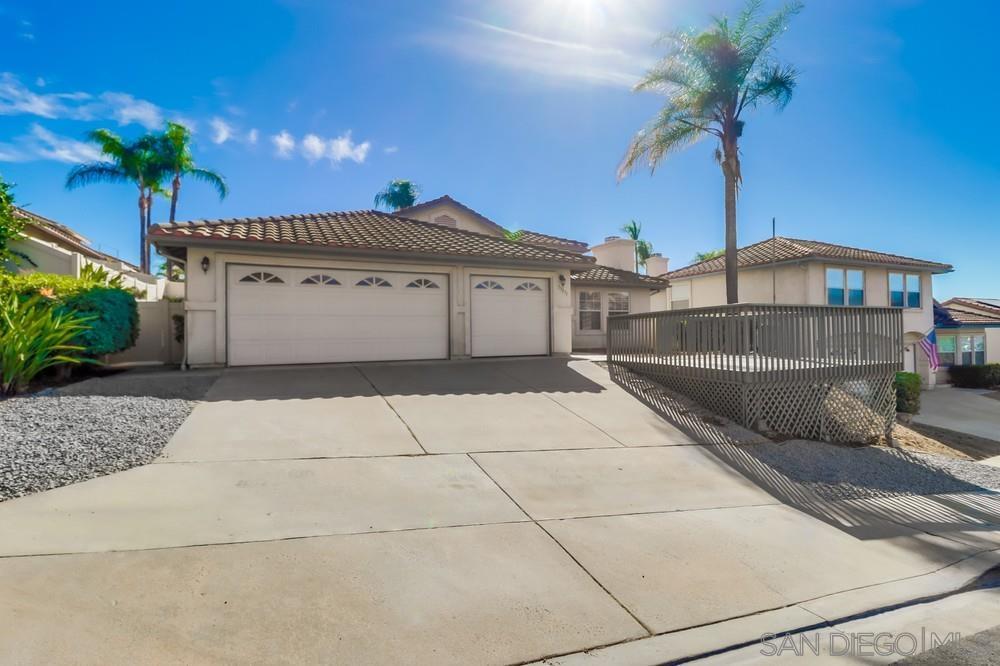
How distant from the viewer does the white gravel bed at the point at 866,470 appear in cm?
634

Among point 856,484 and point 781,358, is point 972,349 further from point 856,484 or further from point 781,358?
point 856,484

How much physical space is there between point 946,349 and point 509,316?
2432 centimetres

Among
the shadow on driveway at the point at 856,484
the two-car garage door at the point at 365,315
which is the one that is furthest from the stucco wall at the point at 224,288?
the shadow on driveway at the point at 856,484

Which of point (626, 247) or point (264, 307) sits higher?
point (626, 247)

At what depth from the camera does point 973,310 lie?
28031 millimetres

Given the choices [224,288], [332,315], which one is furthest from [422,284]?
[224,288]

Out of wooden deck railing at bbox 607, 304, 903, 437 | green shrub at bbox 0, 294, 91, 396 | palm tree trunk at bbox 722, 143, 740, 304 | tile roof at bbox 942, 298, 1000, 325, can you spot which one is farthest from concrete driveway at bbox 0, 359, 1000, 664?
tile roof at bbox 942, 298, 1000, 325

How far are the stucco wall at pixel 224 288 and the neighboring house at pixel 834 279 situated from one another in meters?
13.4

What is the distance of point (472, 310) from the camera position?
496 inches

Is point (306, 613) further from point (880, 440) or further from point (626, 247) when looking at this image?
point (626, 247)

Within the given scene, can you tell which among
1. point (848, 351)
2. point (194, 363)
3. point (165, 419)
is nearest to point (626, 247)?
point (848, 351)

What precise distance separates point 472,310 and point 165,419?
7.27 meters

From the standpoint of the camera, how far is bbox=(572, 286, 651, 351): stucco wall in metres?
18.1

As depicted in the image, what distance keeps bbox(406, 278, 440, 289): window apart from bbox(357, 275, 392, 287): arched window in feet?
1.72
